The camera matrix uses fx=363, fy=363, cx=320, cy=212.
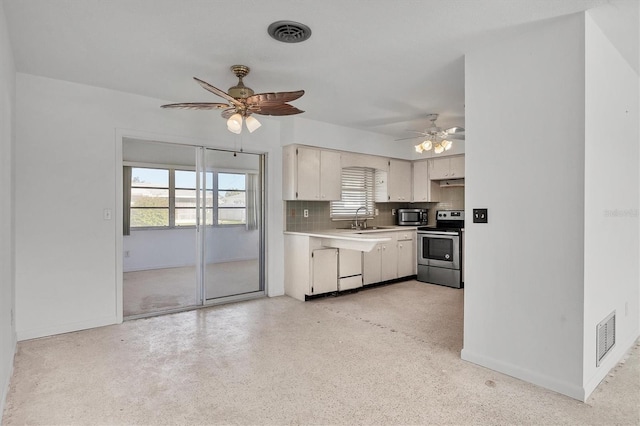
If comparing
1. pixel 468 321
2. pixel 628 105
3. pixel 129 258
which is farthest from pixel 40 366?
pixel 628 105

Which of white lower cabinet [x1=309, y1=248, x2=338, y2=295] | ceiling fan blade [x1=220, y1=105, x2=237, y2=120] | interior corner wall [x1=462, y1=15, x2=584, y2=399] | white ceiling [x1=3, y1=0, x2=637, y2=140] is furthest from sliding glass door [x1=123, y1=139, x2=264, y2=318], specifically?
interior corner wall [x1=462, y1=15, x2=584, y2=399]

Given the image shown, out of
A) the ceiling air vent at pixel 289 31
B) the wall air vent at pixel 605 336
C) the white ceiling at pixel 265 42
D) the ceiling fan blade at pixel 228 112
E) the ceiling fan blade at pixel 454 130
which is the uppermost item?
the white ceiling at pixel 265 42

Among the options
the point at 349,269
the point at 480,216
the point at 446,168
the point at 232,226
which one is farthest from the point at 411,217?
the point at 480,216

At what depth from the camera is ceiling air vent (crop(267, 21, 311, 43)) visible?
94.8 inches

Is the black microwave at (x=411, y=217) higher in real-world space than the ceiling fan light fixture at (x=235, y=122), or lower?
lower

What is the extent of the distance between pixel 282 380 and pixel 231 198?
265cm

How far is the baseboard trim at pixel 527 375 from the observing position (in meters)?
2.32

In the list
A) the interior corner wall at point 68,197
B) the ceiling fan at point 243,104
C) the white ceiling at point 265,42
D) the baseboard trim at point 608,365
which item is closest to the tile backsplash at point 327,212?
the white ceiling at point 265,42

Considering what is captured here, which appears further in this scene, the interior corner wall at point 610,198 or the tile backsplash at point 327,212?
the tile backsplash at point 327,212

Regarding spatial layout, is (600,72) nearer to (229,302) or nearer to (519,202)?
(519,202)

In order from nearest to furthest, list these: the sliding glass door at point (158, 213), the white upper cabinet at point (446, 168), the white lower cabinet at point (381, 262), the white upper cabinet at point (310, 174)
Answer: the white upper cabinet at point (310, 174) → the white lower cabinet at point (381, 262) → the white upper cabinet at point (446, 168) → the sliding glass door at point (158, 213)

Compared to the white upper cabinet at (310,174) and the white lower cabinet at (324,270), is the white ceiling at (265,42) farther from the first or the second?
the white lower cabinet at (324,270)

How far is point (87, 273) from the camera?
11.9ft

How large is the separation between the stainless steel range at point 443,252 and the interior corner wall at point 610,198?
2.25 m
